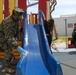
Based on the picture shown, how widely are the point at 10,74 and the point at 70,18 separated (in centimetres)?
3761

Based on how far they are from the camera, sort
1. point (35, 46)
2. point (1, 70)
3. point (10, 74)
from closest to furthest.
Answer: point (10, 74)
point (1, 70)
point (35, 46)

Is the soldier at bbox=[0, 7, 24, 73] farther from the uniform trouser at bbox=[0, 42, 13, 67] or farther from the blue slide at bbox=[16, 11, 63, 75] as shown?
the blue slide at bbox=[16, 11, 63, 75]

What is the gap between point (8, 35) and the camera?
261 inches

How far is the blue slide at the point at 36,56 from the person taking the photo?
6199 millimetres

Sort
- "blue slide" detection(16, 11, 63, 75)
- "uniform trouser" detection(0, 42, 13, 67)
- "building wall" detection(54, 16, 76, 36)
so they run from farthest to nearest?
"building wall" detection(54, 16, 76, 36), "uniform trouser" detection(0, 42, 13, 67), "blue slide" detection(16, 11, 63, 75)

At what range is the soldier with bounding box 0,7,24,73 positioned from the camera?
6.64 meters

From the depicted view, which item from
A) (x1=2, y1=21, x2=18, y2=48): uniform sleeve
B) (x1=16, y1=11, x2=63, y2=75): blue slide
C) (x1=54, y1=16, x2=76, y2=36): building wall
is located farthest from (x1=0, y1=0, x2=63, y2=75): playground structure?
(x1=54, y1=16, x2=76, y2=36): building wall

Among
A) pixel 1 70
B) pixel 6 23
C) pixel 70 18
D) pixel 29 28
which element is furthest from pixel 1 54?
pixel 70 18

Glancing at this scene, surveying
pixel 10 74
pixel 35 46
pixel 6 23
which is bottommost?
pixel 10 74

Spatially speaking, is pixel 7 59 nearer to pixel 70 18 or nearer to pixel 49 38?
pixel 49 38

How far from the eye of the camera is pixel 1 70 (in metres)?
7.27

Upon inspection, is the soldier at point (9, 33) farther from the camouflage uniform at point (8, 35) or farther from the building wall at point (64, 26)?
the building wall at point (64, 26)

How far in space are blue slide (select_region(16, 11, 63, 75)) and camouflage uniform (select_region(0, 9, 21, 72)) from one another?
1.55ft

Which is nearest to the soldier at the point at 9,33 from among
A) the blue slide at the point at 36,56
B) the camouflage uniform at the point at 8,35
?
the camouflage uniform at the point at 8,35
